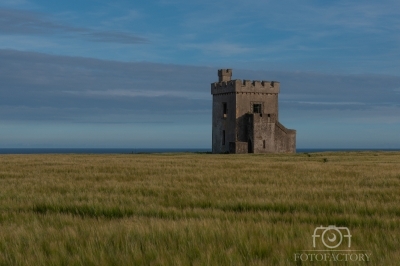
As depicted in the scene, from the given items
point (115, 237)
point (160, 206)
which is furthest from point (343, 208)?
point (115, 237)

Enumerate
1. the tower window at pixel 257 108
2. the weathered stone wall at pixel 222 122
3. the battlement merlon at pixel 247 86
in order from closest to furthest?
1. the battlement merlon at pixel 247 86
2. the weathered stone wall at pixel 222 122
3. the tower window at pixel 257 108

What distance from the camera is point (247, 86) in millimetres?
47250

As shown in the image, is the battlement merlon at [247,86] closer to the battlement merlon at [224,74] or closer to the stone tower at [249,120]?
the stone tower at [249,120]

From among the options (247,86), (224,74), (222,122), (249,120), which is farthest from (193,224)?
(224,74)

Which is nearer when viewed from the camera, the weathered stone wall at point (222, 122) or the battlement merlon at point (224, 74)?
the weathered stone wall at point (222, 122)

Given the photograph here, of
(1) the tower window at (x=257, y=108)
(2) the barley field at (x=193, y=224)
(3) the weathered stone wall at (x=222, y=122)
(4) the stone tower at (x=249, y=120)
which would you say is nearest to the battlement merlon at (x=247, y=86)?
(4) the stone tower at (x=249, y=120)

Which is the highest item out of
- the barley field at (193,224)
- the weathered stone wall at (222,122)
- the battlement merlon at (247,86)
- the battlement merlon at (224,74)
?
the battlement merlon at (224,74)

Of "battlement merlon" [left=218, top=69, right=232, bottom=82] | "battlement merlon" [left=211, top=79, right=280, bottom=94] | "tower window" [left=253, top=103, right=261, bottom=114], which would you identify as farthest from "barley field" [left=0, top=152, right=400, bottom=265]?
"battlement merlon" [left=218, top=69, right=232, bottom=82]

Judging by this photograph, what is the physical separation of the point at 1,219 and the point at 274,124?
39812 mm

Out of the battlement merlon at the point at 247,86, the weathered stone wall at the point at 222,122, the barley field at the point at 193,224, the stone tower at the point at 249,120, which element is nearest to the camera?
the barley field at the point at 193,224

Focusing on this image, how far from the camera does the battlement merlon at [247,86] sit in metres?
46.8

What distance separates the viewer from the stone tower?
46188 mm

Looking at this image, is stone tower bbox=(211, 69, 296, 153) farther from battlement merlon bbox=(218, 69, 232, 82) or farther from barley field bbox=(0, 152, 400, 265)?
barley field bbox=(0, 152, 400, 265)

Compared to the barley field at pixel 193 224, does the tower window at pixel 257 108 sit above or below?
above
